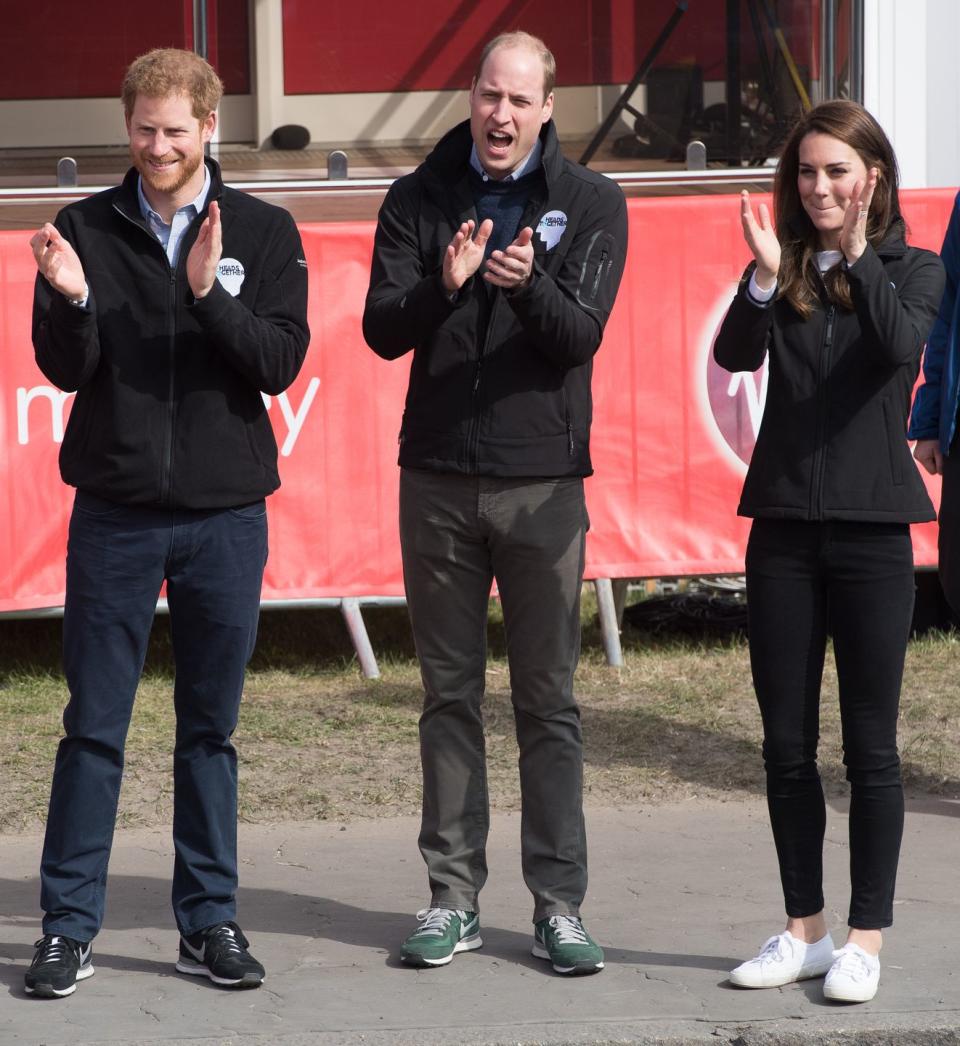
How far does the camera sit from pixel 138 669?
3.91m

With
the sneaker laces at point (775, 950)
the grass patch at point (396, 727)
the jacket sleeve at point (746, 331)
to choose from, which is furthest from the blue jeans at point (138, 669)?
the grass patch at point (396, 727)

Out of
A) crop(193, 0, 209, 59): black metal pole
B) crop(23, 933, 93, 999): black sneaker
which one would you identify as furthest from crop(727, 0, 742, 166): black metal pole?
crop(23, 933, 93, 999): black sneaker

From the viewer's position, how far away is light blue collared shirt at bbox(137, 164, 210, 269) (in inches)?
150

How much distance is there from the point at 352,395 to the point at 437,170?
10.1ft

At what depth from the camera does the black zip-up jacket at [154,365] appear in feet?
12.3

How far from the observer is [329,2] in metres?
9.50

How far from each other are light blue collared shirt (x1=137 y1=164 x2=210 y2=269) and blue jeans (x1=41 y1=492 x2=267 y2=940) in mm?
615

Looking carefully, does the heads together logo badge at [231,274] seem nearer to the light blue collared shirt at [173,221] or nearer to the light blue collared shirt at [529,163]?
the light blue collared shirt at [173,221]

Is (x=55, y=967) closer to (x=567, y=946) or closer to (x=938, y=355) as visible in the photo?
(x=567, y=946)

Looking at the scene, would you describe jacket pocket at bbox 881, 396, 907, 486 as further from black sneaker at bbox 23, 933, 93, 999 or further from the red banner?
the red banner

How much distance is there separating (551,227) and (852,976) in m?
1.87

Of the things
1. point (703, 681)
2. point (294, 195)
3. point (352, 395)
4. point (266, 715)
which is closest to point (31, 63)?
point (294, 195)

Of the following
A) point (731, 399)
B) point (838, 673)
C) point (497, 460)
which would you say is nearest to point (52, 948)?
point (497, 460)

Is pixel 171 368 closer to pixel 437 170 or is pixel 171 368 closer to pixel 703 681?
pixel 437 170
